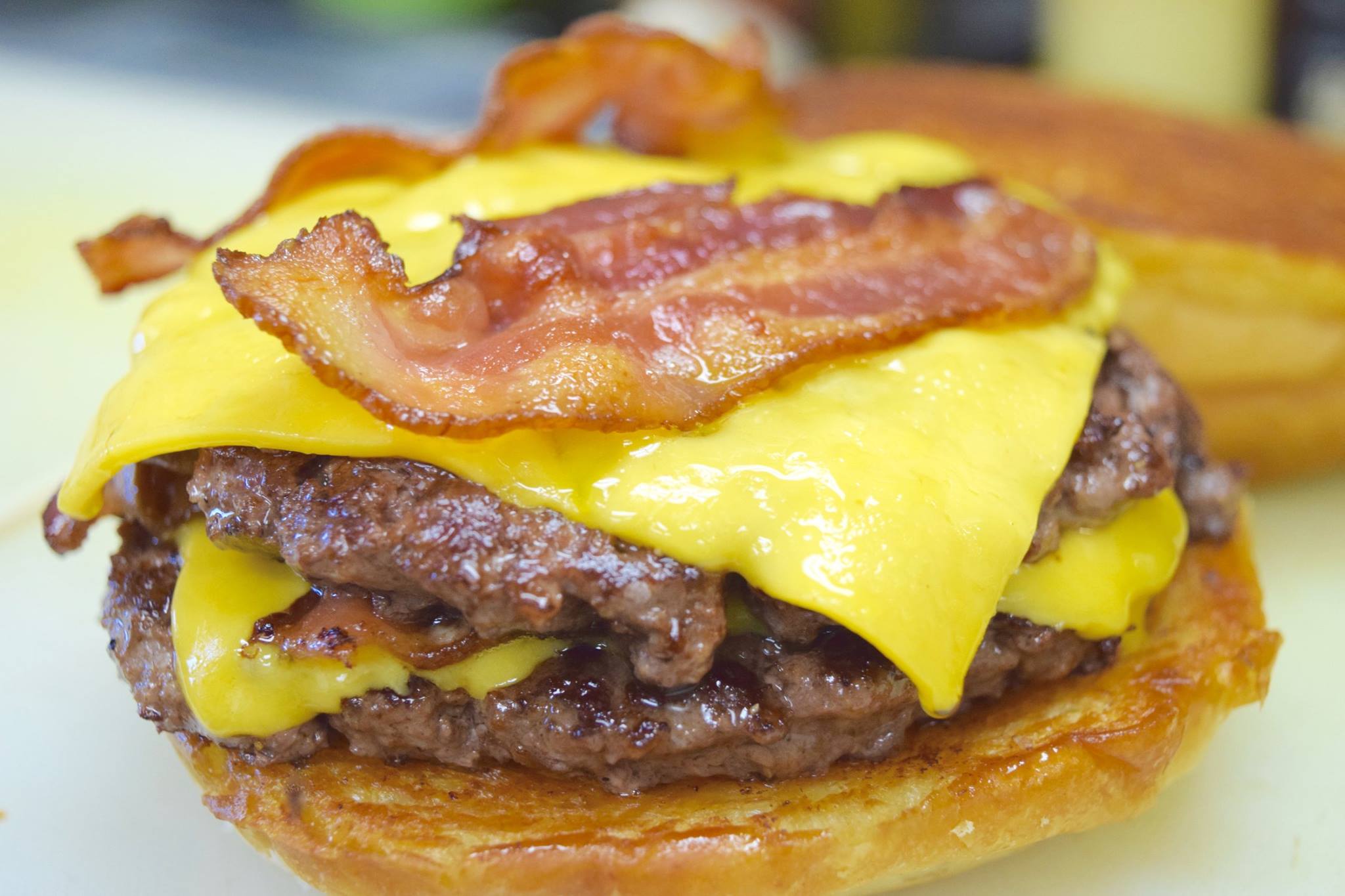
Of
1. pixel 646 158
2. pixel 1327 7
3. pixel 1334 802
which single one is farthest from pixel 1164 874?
pixel 1327 7

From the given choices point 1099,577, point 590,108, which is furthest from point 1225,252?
point 590,108

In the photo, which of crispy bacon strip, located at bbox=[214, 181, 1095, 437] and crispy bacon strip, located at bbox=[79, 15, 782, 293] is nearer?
crispy bacon strip, located at bbox=[214, 181, 1095, 437]

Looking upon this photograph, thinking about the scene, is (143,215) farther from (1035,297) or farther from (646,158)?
(1035,297)

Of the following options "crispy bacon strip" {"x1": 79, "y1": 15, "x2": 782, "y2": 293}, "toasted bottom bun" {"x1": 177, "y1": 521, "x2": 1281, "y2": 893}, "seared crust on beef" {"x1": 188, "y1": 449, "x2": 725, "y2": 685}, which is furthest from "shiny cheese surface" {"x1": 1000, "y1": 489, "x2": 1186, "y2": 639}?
"crispy bacon strip" {"x1": 79, "y1": 15, "x2": 782, "y2": 293}

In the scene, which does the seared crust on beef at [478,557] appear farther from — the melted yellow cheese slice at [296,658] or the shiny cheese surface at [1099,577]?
the shiny cheese surface at [1099,577]

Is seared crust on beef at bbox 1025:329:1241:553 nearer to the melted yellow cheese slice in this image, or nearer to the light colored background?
the melted yellow cheese slice

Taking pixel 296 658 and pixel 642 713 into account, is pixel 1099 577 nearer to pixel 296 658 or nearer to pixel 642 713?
pixel 642 713

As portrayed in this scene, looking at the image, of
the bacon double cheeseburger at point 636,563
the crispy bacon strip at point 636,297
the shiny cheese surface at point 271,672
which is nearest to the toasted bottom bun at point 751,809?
the bacon double cheeseburger at point 636,563

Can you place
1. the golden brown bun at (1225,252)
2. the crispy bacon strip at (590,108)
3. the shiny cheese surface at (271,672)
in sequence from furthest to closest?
the golden brown bun at (1225,252) < the crispy bacon strip at (590,108) < the shiny cheese surface at (271,672)
